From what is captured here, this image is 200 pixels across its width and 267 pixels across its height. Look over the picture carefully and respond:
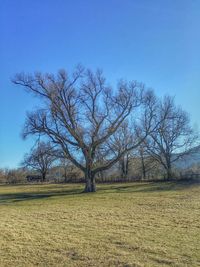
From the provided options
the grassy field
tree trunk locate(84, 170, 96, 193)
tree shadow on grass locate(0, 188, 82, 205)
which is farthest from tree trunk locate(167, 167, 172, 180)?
the grassy field

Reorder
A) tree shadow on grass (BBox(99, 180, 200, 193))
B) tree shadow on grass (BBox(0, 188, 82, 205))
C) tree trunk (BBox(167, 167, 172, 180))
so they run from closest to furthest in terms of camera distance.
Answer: tree shadow on grass (BBox(0, 188, 82, 205)) < tree shadow on grass (BBox(99, 180, 200, 193)) < tree trunk (BBox(167, 167, 172, 180))

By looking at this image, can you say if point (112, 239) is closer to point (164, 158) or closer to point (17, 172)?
point (164, 158)

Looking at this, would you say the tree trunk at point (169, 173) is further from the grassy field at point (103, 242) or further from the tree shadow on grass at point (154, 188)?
the grassy field at point (103, 242)

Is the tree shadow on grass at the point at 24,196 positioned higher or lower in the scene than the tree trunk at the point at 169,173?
lower

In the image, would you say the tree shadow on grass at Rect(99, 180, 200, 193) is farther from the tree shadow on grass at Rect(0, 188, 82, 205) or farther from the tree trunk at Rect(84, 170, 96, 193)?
the tree shadow on grass at Rect(0, 188, 82, 205)

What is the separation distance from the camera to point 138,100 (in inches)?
1524

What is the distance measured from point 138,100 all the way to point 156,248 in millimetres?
30975

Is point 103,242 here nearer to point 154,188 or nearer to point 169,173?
point 154,188

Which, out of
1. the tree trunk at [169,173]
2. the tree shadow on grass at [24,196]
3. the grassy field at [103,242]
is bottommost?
the grassy field at [103,242]

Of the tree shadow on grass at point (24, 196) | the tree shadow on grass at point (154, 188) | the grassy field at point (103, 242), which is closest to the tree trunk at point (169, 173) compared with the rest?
the tree shadow on grass at point (154, 188)

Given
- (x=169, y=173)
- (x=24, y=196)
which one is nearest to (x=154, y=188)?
(x=24, y=196)

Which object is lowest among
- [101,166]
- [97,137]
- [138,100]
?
[101,166]

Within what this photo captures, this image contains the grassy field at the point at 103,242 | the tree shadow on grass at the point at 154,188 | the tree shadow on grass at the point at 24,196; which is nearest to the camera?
the grassy field at the point at 103,242

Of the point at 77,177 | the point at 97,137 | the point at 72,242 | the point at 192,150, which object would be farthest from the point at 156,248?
the point at 77,177
